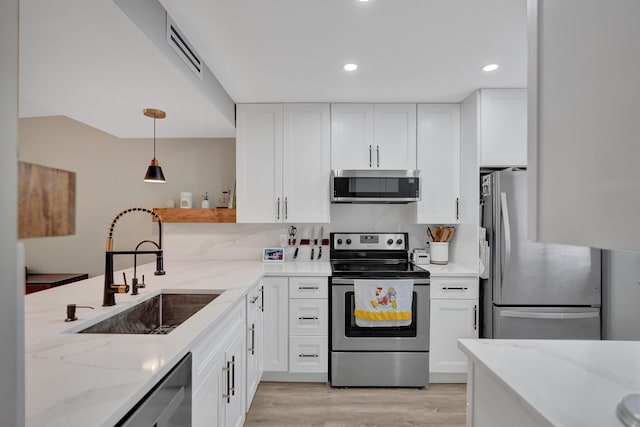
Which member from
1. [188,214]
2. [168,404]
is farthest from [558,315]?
[188,214]

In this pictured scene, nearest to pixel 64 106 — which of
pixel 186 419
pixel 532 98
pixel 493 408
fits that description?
pixel 186 419

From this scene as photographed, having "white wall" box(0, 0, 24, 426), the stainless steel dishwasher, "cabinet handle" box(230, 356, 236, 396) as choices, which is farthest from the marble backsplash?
"white wall" box(0, 0, 24, 426)

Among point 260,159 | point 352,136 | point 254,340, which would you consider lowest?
point 254,340

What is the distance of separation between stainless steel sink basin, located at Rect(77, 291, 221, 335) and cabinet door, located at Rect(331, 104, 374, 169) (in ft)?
5.41

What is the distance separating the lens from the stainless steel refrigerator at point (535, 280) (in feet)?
8.09

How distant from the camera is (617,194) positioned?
1.90 feet

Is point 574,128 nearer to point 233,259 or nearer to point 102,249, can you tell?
point 233,259

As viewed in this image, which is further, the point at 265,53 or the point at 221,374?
the point at 265,53

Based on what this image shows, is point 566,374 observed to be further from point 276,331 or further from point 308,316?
point 276,331

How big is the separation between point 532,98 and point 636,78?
0.25 m

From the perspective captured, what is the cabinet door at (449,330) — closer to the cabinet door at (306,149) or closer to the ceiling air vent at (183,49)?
the cabinet door at (306,149)

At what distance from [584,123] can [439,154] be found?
8.31 ft

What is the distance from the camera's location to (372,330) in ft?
8.88

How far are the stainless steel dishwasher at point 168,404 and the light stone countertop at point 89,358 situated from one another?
4 cm
